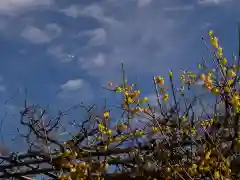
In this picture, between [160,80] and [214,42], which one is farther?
[160,80]

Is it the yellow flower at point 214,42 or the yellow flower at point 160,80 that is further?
the yellow flower at point 160,80

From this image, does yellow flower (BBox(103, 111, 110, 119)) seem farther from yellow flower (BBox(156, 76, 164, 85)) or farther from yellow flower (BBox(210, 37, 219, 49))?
yellow flower (BBox(210, 37, 219, 49))

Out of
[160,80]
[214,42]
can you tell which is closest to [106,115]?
[160,80]

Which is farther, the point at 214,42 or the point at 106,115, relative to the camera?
the point at 106,115

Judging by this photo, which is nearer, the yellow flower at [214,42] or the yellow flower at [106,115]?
the yellow flower at [214,42]

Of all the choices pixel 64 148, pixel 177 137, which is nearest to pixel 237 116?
pixel 177 137

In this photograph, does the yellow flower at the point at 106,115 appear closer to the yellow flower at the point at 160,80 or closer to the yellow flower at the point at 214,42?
the yellow flower at the point at 160,80

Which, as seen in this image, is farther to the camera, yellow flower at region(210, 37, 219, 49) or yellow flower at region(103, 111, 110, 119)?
yellow flower at region(103, 111, 110, 119)

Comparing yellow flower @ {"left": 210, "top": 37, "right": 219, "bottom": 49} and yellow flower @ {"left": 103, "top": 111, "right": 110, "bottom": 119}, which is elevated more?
yellow flower @ {"left": 210, "top": 37, "right": 219, "bottom": 49}

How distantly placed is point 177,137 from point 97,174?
3.49 feet

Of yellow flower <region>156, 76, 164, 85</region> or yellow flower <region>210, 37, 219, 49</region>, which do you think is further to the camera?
yellow flower <region>156, 76, 164, 85</region>

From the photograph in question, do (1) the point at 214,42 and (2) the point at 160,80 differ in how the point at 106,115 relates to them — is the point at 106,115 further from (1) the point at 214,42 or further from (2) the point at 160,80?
(1) the point at 214,42

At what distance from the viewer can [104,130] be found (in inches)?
233

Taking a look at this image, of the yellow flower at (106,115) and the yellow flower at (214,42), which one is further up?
the yellow flower at (214,42)
